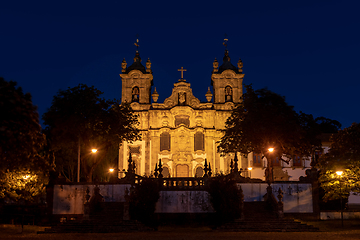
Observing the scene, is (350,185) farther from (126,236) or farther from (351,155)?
(126,236)

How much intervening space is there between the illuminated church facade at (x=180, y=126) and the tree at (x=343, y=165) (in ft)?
78.9

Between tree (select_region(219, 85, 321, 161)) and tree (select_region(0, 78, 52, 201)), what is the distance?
15.9 m

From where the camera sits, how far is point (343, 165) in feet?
83.8

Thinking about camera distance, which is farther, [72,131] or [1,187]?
[72,131]

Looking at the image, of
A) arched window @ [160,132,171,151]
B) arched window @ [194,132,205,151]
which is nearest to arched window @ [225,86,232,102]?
arched window @ [194,132,205,151]

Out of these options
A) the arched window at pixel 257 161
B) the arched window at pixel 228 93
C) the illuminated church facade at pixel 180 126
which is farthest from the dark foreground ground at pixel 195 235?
the arched window at pixel 228 93

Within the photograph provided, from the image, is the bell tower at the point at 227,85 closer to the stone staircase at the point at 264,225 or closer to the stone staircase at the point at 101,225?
the stone staircase at the point at 264,225

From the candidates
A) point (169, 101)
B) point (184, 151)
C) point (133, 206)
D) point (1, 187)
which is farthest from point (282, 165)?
point (1, 187)

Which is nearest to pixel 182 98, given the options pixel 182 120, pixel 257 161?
pixel 182 120

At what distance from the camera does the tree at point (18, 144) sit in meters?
21.6

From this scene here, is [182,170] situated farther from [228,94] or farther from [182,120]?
[228,94]

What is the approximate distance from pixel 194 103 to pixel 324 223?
31484mm

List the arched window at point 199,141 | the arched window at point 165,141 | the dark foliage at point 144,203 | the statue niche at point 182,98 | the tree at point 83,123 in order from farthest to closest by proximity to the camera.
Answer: the statue niche at point 182,98
the arched window at point 165,141
the arched window at point 199,141
the tree at point 83,123
the dark foliage at point 144,203

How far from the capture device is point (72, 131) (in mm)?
32969
